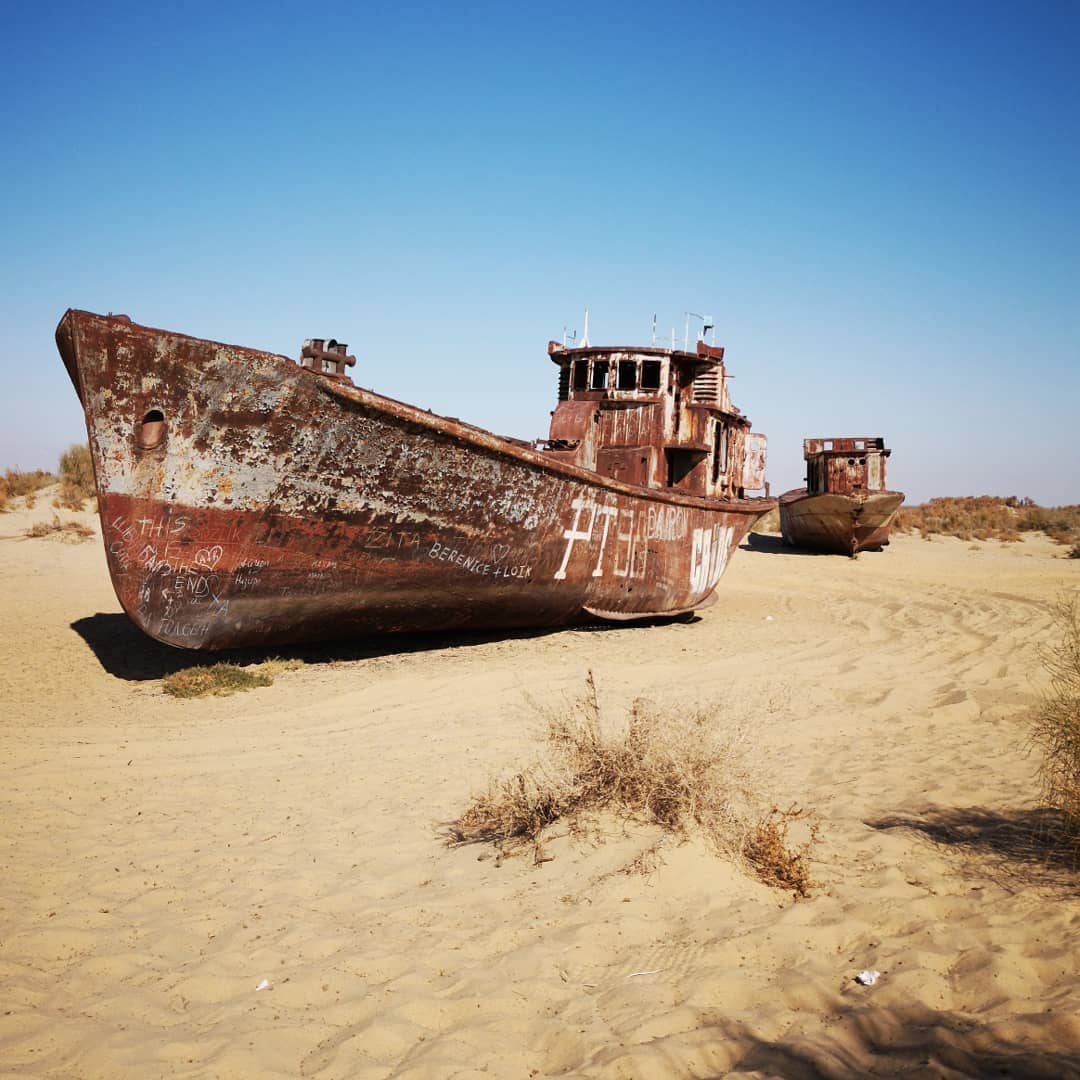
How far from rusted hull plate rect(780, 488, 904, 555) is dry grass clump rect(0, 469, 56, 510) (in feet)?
58.7

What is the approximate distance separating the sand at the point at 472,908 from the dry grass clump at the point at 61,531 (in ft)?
28.4

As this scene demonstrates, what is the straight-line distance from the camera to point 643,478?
10375mm

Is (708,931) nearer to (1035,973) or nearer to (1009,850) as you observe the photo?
(1035,973)

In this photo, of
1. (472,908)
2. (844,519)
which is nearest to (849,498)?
(844,519)

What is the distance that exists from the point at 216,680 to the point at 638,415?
20.8ft

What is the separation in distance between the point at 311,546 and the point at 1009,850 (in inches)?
207

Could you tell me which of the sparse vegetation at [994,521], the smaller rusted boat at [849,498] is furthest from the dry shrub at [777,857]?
the sparse vegetation at [994,521]

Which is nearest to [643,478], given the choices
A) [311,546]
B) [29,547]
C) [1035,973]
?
[311,546]

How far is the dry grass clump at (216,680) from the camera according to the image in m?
6.53

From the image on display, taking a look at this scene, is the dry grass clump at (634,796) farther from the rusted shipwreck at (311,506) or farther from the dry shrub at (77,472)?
the dry shrub at (77,472)

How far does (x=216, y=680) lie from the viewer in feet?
22.0

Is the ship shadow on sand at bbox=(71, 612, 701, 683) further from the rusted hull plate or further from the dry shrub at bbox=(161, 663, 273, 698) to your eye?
the rusted hull plate

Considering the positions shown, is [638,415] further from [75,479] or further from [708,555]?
[75,479]

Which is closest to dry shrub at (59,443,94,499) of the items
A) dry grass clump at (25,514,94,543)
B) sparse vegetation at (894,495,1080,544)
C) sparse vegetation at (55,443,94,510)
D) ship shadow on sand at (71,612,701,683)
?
sparse vegetation at (55,443,94,510)
